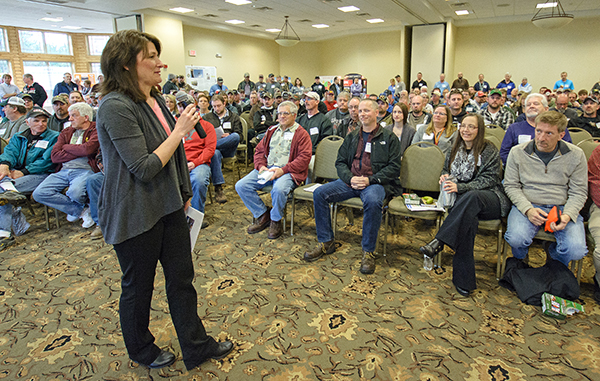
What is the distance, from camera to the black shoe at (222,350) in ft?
6.48

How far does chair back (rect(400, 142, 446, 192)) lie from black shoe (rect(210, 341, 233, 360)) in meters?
2.13

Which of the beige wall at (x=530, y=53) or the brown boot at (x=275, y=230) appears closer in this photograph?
the brown boot at (x=275, y=230)

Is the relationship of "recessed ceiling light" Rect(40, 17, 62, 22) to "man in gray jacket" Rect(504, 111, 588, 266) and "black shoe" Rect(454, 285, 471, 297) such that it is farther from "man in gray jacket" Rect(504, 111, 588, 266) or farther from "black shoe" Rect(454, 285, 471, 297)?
"black shoe" Rect(454, 285, 471, 297)

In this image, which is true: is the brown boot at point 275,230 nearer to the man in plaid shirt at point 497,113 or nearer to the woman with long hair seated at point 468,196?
the woman with long hair seated at point 468,196

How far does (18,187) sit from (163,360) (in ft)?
10.2

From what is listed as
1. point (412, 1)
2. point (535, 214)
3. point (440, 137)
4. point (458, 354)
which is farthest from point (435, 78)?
point (458, 354)

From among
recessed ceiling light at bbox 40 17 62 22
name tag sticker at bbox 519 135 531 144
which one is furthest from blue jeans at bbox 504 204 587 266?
recessed ceiling light at bbox 40 17 62 22

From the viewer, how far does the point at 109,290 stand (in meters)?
2.76

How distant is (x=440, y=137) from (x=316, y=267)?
1.94 meters

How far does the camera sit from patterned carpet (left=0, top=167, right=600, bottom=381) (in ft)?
6.30

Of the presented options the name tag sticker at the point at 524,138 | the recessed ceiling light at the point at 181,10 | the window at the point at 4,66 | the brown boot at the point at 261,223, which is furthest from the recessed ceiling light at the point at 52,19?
the name tag sticker at the point at 524,138

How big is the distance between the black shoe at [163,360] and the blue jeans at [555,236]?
2.33m

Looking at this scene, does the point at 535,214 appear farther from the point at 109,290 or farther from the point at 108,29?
the point at 108,29

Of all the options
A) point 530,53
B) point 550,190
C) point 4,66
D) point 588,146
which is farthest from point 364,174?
point 4,66
